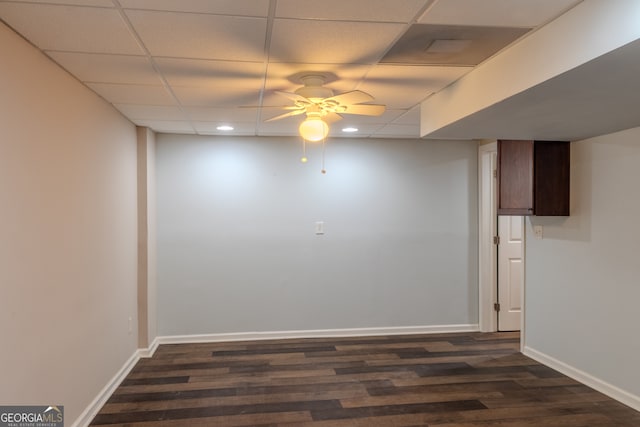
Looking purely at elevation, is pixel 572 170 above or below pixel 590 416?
above

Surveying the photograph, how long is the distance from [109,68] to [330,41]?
1318 millimetres

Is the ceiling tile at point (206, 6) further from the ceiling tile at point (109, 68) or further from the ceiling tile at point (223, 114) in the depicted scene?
the ceiling tile at point (223, 114)

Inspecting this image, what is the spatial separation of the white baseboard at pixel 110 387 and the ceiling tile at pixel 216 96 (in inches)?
86.7

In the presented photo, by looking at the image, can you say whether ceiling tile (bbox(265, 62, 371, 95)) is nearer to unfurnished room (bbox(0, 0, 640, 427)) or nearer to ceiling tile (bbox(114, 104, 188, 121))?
unfurnished room (bbox(0, 0, 640, 427))

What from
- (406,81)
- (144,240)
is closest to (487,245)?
(406,81)

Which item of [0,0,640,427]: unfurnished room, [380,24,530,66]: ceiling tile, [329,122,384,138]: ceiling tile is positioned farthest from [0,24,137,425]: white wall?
[329,122,384,138]: ceiling tile

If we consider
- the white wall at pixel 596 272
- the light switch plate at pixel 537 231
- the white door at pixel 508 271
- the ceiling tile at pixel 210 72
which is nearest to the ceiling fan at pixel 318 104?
the ceiling tile at pixel 210 72

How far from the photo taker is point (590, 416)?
2949 millimetres

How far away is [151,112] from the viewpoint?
11.7 feet

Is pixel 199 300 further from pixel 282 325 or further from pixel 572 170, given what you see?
pixel 572 170

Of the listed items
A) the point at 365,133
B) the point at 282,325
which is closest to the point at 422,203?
the point at 365,133

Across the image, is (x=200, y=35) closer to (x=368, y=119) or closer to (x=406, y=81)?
(x=406, y=81)

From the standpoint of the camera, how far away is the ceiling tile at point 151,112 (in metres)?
3.38

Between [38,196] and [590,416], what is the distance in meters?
3.68
